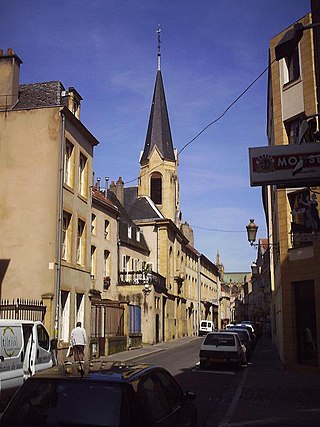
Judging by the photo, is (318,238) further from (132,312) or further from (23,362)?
(132,312)

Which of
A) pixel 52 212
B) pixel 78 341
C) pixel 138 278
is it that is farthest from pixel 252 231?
pixel 138 278

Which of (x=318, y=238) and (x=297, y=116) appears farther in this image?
(x=297, y=116)

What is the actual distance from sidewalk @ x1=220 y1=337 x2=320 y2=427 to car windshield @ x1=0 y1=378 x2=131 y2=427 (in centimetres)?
566

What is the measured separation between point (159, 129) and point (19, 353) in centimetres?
5374

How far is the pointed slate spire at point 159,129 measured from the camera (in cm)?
6206

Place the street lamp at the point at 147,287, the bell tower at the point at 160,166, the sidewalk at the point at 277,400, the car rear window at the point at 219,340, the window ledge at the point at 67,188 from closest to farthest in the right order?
the sidewalk at the point at 277,400 → the car rear window at the point at 219,340 → the window ledge at the point at 67,188 → the street lamp at the point at 147,287 → the bell tower at the point at 160,166

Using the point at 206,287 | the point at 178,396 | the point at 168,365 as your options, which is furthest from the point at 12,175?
the point at 206,287

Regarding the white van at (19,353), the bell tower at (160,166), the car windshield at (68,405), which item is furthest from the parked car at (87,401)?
the bell tower at (160,166)

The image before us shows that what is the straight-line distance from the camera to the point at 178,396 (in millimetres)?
6070

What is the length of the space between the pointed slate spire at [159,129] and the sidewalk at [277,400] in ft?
149

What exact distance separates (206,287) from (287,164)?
231 ft

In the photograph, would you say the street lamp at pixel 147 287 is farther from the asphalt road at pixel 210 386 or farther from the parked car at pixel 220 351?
the parked car at pixel 220 351

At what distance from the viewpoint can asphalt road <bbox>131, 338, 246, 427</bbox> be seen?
10.8 m

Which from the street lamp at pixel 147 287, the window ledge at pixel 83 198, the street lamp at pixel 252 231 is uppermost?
the window ledge at pixel 83 198
